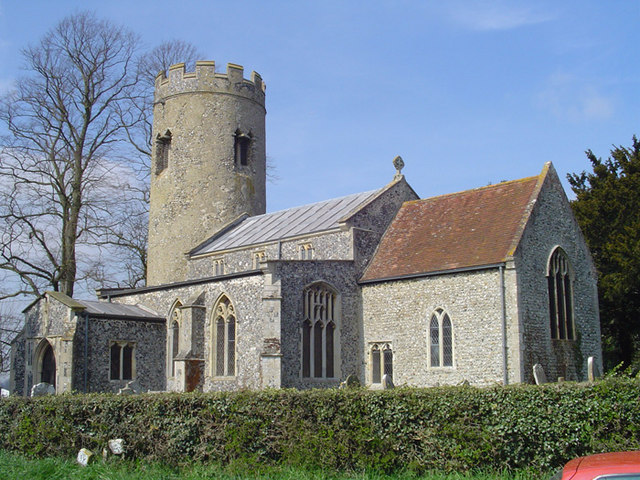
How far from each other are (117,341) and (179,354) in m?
2.34

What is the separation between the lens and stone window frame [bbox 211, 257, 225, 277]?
27.1m

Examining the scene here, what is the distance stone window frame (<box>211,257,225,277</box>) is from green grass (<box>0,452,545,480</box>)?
15.2 m

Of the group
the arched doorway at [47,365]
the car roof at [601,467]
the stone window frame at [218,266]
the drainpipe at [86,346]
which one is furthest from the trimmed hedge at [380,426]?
the stone window frame at [218,266]

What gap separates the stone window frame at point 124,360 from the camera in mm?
22922

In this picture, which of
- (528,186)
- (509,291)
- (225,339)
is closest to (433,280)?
(509,291)

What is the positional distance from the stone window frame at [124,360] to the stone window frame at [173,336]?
50.6 inches

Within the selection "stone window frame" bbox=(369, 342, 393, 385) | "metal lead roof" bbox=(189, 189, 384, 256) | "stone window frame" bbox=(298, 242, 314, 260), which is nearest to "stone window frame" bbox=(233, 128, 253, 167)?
"metal lead roof" bbox=(189, 189, 384, 256)

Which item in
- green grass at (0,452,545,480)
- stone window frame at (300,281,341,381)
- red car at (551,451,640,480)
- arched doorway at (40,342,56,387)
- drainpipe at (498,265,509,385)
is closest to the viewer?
red car at (551,451,640,480)

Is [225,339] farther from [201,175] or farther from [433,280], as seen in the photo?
[201,175]

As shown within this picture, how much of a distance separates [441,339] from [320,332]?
3739 mm

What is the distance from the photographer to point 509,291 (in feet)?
60.3

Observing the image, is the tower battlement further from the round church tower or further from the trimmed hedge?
the trimmed hedge

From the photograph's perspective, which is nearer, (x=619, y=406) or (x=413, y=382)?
(x=619, y=406)

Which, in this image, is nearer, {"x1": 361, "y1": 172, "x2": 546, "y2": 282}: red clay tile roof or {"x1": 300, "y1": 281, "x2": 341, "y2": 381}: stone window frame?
{"x1": 361, "y1": 172, "x2": 546, "y2": 282}: red clay tile roof
